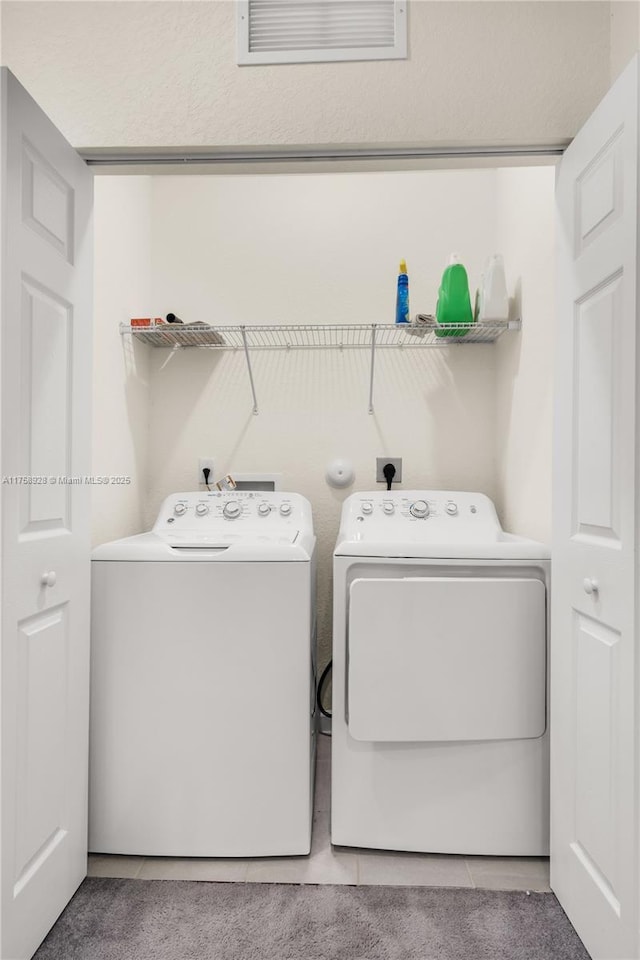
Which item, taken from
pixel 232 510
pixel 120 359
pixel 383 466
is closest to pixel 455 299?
pixel 383 466

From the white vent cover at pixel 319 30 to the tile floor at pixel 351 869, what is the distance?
2038mm

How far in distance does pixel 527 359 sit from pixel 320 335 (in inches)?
32.4

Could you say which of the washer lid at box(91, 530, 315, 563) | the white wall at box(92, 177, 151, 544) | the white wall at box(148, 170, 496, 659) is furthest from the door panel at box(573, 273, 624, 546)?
the white wall at box(92, 177, 151, 544)

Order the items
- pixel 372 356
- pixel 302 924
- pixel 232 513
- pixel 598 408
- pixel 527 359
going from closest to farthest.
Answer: pixel 598 408 → pixel 302 924 → pixel 527 359 → pixel 232 513 → pixel 372 356

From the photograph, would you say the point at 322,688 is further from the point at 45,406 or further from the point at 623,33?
the point at 623,33

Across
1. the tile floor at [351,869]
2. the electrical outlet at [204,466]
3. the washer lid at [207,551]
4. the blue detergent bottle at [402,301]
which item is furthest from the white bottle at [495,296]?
the tile floor at [351,869]

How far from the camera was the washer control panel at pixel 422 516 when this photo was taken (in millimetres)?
1973

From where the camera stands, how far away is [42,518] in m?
1.27

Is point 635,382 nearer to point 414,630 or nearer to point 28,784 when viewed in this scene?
point 414,630

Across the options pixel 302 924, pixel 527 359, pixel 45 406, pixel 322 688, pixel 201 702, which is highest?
pixel 527 359

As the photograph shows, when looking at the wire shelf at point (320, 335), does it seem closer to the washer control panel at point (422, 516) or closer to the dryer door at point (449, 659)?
the washer control panel at point (422, 516)

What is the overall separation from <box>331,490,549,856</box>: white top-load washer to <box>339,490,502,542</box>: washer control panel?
364 mm

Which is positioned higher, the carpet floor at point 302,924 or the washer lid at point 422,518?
the washer lid at point 422,518

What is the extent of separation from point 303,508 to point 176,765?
92 centimetres
